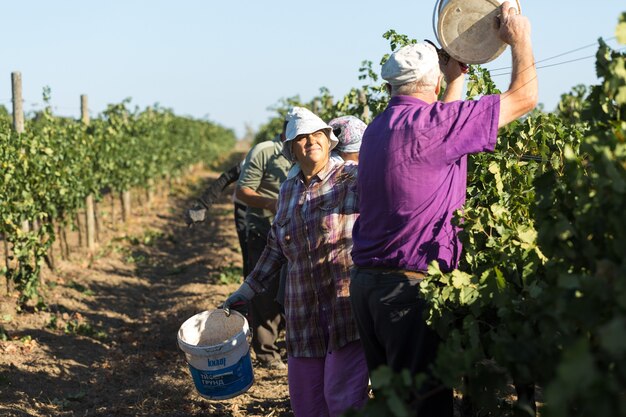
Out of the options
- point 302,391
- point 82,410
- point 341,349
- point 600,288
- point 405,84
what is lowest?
point 82,410

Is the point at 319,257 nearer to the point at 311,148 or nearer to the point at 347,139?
the point at 311,148

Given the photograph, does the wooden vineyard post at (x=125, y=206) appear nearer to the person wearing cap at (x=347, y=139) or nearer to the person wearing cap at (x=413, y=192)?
the person wearing cap at (x=347, y=139)

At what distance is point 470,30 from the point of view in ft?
10.6

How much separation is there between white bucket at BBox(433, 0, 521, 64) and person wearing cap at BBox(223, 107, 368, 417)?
2.48 feet

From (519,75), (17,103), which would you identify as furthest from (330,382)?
(17,103)

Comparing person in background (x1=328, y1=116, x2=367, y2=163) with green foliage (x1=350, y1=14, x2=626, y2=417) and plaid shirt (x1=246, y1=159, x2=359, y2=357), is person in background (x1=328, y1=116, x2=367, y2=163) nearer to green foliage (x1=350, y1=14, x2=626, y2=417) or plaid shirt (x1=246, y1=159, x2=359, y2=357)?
plaid shirt (x1=246, y1=159, x2=359, y2=357)

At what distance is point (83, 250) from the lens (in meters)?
13.2

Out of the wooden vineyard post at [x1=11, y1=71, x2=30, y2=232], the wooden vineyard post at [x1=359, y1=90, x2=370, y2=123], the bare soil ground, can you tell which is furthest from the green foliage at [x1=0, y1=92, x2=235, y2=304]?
the wooden vineyard post at [x1=359, y1=90, x2=370, y2=123]

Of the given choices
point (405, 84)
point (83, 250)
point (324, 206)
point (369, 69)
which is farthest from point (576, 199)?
point (83, 250)

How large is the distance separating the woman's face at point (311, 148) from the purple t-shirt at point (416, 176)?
667mm

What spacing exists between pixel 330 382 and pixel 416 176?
1.14m

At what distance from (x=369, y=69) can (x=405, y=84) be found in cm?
403

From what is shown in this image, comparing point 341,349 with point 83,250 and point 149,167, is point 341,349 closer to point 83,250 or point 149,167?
point 83,250

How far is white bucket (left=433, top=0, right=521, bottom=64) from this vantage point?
3195mm
